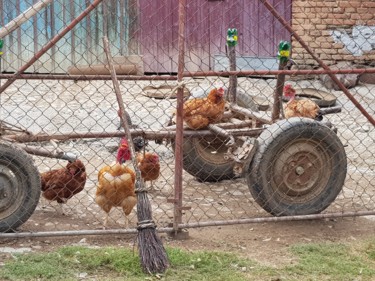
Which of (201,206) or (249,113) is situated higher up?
(249,113)

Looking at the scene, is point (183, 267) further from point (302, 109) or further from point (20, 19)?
point (302, 109)

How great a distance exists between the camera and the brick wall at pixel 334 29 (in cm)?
1306

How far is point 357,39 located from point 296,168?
7130mm

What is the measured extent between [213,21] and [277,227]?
7.44 meters

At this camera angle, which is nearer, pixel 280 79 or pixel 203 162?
pixel 280 79

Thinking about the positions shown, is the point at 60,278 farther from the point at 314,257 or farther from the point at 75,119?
the point at 75,119

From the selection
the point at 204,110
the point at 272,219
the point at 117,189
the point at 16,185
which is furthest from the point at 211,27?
the point at 16,185

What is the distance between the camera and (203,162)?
803 centimetres

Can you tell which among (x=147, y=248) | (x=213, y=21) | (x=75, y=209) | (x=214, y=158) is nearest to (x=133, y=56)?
(x=213, y=21)

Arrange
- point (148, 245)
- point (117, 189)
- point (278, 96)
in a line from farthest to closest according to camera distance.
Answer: point (278, 96), point (117, 189), point (148, 245)

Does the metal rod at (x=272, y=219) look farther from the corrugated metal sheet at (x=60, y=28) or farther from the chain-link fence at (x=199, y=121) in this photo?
the corrugated metal sheet at (x=60, y=28)

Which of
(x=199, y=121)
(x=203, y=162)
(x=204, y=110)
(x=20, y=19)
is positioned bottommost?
(x=203, y=162)

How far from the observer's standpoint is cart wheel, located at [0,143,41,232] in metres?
6.01

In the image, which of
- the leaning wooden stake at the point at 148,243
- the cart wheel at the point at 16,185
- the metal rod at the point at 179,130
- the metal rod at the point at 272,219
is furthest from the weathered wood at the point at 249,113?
the cart wheel at the point at 16,185
